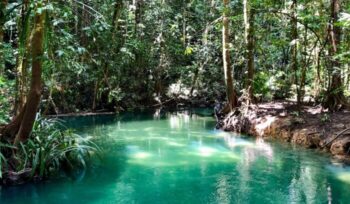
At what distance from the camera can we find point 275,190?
7.38m

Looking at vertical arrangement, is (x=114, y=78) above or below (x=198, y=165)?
above

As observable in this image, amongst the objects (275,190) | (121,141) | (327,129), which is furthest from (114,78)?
(275,190)

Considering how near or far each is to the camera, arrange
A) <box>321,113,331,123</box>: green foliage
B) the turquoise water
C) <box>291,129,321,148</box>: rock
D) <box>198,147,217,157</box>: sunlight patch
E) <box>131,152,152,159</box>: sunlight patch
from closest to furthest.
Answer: the turquoise water → <box>131,152,152,159</box>: sunlight patch → <box>198,147,217,157</box>: sunlight patch → <box>291,129,321,148</box>: rock → <box>321,113,331,123</box>: green foliage

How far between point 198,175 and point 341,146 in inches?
143

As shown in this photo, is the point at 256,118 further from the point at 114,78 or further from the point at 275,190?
the point at 114,78

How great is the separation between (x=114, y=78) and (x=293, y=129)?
9114 millimetres

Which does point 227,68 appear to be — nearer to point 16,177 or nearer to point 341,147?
point 341,147

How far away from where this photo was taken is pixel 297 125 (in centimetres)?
1170

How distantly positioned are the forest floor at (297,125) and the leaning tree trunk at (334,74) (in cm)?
Result: 30

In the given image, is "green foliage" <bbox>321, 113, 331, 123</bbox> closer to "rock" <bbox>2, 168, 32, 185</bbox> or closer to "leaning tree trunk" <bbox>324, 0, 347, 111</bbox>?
"leaning tree trunk" <bbox>324, 0, 347, 111</bbox>

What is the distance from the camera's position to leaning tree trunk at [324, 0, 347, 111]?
10877 mm

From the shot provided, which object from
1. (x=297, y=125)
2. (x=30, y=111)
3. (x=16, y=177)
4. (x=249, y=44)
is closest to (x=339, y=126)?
(x=297, y=125)

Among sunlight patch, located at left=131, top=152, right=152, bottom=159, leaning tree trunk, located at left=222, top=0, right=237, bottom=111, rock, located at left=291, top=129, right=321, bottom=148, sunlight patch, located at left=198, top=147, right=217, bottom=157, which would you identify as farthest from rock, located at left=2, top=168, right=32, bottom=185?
leaning tree trunk, located at left=222, top=0, right=237, bottom=111

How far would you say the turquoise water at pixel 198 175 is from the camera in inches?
275
